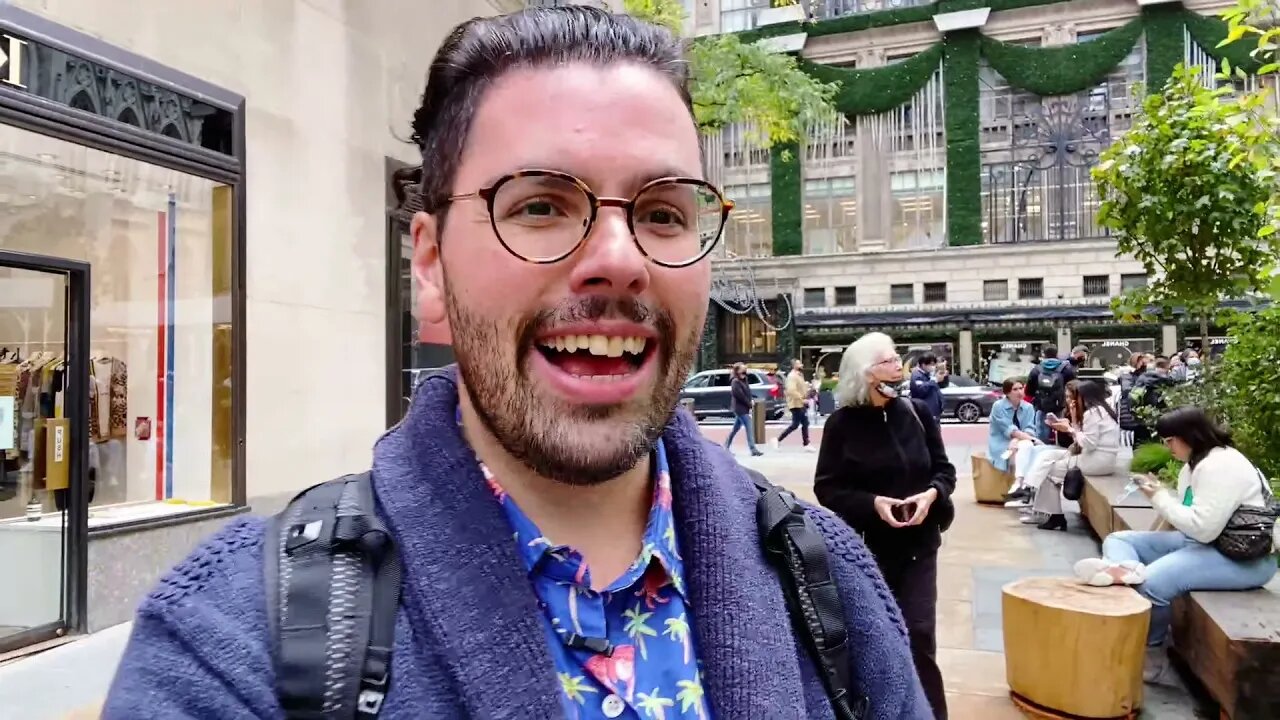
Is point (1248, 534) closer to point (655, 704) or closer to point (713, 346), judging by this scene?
point (655, 704)

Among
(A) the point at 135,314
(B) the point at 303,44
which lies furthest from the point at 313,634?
(B) the point at 303,44

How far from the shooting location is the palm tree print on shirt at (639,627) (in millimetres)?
1164

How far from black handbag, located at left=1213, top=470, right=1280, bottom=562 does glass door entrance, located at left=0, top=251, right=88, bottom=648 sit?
20.3ft

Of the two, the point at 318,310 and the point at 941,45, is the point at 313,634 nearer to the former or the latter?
the point at 318,310

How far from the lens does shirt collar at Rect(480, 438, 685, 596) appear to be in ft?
3.76

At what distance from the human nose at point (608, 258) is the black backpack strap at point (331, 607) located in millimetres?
398

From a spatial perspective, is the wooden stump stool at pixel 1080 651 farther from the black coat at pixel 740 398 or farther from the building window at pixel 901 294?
the building window at pixel 901 294

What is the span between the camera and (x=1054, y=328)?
31000 millimetres

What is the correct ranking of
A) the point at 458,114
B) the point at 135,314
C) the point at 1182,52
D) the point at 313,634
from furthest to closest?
the point at 1182,52 < the point at 135,314 < the point at 458,114 < the point at 313,634

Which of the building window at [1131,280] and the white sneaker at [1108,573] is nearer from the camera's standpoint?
the white sneaker at [1108,573]

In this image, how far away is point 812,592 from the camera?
1294mm

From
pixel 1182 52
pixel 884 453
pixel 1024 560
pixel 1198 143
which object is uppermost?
pixel 1182 52

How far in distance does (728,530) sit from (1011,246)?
33776 mm

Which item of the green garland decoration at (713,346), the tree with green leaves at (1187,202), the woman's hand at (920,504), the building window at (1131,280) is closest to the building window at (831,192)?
the green garland decoration at (713,346)
